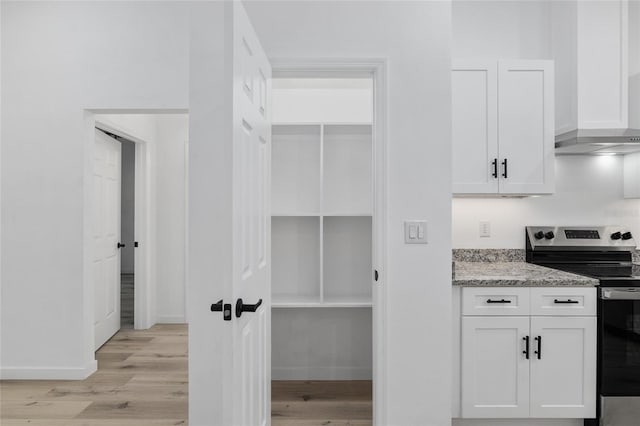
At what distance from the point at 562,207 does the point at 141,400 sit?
319 centimetres

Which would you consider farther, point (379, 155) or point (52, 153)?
point (52, 153)

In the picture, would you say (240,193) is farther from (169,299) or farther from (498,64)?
(169,299)

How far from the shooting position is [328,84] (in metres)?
3.42

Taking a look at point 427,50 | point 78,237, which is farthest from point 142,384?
point 427,50

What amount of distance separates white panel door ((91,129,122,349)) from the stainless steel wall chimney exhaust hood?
3.72 m

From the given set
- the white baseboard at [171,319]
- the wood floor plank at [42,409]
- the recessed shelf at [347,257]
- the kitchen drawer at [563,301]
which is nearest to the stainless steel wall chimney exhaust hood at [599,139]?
the kitchen drawer at [563,301]

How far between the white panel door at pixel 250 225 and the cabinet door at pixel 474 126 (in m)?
1.25

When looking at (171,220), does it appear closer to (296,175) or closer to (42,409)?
(296,175)

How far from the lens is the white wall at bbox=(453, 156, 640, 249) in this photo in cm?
320

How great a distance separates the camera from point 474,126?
281cm

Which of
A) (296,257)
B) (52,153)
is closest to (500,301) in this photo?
(296,257)

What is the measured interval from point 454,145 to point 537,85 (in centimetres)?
64

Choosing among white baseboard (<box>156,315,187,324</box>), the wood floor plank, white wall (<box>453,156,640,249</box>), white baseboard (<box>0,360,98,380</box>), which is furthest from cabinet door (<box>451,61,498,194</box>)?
white baseboard (<box>156,315,187,324</box>)

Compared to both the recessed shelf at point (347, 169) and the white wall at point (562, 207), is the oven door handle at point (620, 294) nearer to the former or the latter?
the white wall at point (562, 207)
